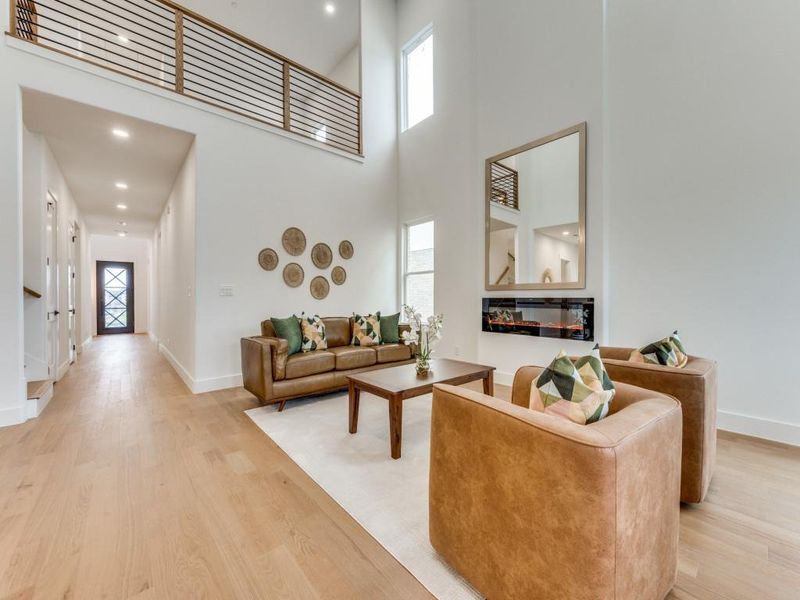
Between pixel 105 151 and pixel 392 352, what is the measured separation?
4387 mm

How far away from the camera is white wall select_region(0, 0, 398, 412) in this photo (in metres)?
2.95

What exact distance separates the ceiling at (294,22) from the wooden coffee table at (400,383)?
5.85 meters

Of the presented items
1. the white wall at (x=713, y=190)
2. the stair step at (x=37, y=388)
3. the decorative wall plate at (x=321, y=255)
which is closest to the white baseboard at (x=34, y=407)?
the stair step at (x=37, y=388)

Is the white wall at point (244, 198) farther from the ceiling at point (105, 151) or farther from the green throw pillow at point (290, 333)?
the green throw pillow at point (290, 333)

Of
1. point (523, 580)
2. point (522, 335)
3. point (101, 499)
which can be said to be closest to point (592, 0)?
point (522, 335)

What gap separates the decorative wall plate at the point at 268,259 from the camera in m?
4.48

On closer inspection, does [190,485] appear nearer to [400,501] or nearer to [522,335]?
[400,501]

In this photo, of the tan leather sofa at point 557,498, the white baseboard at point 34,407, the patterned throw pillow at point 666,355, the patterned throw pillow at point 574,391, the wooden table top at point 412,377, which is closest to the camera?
the tan leather sofa at point 557,498

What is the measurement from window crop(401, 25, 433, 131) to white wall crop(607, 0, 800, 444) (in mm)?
2925

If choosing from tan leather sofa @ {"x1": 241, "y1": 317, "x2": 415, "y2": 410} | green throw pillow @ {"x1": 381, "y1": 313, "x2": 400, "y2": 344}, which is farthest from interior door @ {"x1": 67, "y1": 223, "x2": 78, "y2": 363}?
green throw pillow @ {"x1": 381, "y1": 313, "x2": 400, "y2": 344}

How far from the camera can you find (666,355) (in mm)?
1988

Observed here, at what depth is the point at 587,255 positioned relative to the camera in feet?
11.6

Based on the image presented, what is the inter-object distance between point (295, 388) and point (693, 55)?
4703 millimetres

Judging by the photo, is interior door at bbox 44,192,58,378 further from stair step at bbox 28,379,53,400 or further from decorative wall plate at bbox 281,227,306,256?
decorative wall plate at bbox 281,227,306,256
